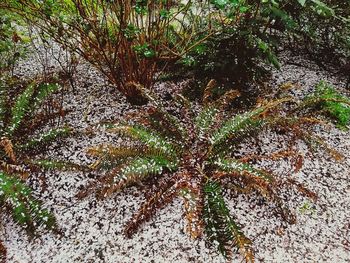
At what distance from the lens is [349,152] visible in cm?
319

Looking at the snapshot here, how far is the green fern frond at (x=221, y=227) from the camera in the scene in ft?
7.38

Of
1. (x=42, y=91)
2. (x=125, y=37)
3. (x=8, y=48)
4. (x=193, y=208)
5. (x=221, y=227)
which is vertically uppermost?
(x=125, y=37)

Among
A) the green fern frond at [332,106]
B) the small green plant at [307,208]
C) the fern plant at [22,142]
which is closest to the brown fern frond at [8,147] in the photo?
the fern plant at [22,142]

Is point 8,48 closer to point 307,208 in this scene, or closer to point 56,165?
point 56,165

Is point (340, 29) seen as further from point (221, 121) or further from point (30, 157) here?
point (30, 157)

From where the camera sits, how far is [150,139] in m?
2.73

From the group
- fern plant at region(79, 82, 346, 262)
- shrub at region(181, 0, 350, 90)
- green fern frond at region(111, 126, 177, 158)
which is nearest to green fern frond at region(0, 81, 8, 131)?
fern plant at region(79, 82, 346, 262)

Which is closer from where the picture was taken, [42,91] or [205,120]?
[205,120]

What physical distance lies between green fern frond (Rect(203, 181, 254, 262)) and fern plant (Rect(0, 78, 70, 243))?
1126 millimetres

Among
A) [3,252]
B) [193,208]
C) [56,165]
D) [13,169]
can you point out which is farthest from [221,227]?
[13,169]

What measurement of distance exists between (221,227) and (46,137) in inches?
65.0

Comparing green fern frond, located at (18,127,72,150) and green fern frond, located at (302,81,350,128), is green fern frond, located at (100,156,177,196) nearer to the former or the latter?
green fern frond, located at (18,127,72,150)

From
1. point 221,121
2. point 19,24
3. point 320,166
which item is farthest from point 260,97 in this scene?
point 19,24

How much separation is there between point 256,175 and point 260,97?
1.19 meters
